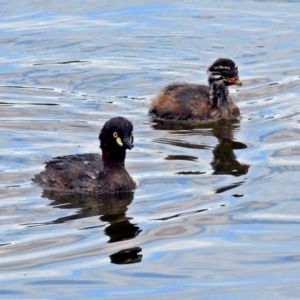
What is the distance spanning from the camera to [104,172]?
13.6 metres

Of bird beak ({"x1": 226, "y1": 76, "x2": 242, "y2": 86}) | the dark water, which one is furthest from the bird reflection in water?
bird beak ({"x1": 226, "y1": 76, "x2": 242, "y2": 86})

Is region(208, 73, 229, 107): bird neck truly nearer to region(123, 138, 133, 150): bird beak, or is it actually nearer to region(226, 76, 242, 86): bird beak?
region(226, 76, 242, 86): bird beak

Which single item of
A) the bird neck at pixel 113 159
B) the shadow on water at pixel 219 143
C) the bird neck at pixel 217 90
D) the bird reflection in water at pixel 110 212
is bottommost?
the bird reflection in water at pixel 110 212

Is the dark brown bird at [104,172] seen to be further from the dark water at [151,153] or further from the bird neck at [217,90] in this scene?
the bird neck at [217,90]

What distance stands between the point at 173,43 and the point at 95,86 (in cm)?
312

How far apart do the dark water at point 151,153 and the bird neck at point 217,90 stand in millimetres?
455

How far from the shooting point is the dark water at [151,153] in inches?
427

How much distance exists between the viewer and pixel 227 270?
10883 millimetres

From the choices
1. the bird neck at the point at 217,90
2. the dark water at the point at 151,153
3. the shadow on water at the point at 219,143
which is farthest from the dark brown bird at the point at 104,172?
the bird neck at the point at 217,90

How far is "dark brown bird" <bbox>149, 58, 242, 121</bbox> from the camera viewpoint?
1719 centimetres

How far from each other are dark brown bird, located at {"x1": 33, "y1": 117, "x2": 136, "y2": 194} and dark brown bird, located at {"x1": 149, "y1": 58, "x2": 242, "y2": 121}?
3578 millimetres

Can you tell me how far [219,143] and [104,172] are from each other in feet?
8.58

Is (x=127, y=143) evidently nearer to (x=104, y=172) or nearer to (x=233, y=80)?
(x=104, y=172)

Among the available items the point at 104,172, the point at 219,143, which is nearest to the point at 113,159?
the point at 104,172
